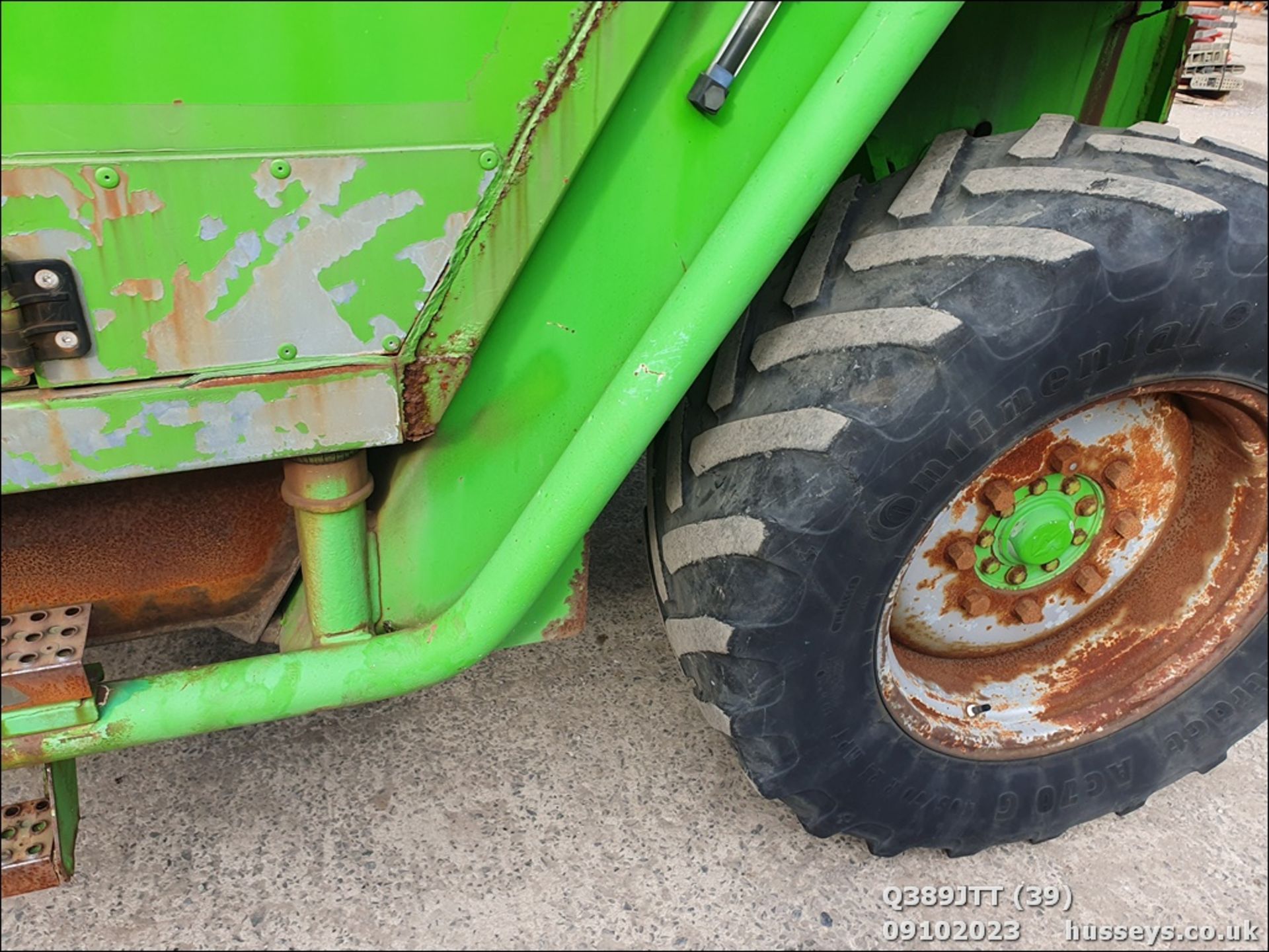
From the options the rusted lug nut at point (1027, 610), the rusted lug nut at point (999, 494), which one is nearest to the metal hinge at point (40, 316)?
the rusted lug nut at point (999, 494)

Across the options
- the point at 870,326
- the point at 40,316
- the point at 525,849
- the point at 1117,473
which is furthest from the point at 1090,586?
the point at 40,316

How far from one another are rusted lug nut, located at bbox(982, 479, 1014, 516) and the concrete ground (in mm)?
688

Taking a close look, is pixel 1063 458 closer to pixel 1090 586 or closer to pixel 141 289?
pixel 1090 586

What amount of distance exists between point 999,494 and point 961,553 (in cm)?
12

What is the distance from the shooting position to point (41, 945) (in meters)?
1.50

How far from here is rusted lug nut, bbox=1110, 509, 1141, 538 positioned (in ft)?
5.53

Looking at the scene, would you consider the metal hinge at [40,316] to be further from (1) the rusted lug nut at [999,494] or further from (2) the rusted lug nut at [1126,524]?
(2) the rusted lug nut at [1126,524]

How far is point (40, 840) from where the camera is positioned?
134cm

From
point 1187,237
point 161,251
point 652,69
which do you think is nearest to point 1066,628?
point 1187,237

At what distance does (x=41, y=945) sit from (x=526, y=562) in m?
1.04

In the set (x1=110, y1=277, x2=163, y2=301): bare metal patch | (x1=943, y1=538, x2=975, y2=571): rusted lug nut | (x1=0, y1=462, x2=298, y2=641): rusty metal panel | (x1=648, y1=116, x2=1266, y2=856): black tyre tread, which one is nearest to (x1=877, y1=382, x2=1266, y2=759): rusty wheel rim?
(x1=943, y1=538, x2=975, y2=571): rusted lug nut

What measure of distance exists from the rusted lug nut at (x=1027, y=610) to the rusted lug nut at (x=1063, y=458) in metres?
0.27

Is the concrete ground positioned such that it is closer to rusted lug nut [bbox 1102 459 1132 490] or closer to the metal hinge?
rusted lug nut [bbox 1102 459 1132 490]

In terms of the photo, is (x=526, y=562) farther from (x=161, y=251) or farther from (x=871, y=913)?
(x=871, y=913)
